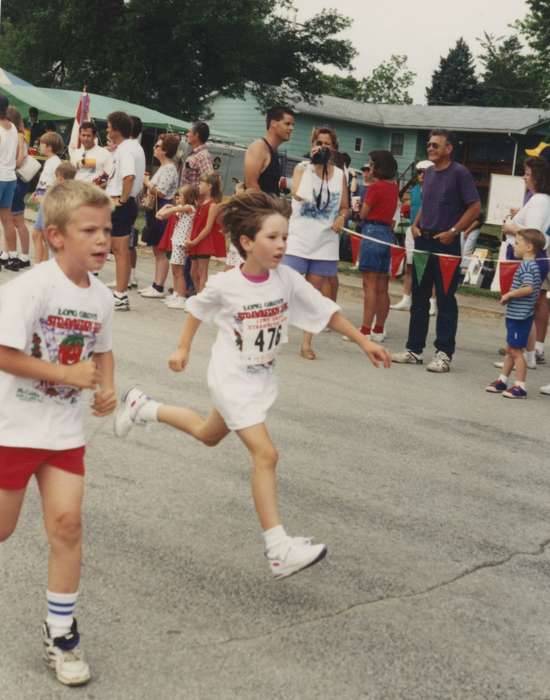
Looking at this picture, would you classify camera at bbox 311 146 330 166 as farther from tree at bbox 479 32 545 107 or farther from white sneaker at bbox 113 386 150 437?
tree at bbox 479 32 545 107

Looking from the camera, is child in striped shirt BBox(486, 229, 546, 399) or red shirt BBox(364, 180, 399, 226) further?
red shirt BBox(364, 180, 399, 226)

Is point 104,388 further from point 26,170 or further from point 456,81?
point 456,81

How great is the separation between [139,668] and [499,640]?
1.39 m

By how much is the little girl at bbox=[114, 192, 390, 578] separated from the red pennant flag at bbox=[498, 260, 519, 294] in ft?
17.2

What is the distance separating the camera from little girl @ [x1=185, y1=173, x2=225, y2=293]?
1185 centimetres

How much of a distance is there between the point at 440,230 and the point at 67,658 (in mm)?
7121

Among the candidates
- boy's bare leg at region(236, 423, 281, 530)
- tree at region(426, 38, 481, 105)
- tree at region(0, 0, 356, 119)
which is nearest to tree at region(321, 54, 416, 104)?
tree at region(426, 38, 481, 105)

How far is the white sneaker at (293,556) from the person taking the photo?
4.02 meters

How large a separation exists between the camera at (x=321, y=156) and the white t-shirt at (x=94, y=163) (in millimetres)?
2812

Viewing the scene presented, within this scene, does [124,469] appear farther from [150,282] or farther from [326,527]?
[150,282]

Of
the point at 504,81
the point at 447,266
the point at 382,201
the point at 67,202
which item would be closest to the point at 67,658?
the point at 67,202

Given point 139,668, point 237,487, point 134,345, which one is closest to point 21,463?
point 139,668

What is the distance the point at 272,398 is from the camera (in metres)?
4.48

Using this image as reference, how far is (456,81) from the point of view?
98.6 metres
